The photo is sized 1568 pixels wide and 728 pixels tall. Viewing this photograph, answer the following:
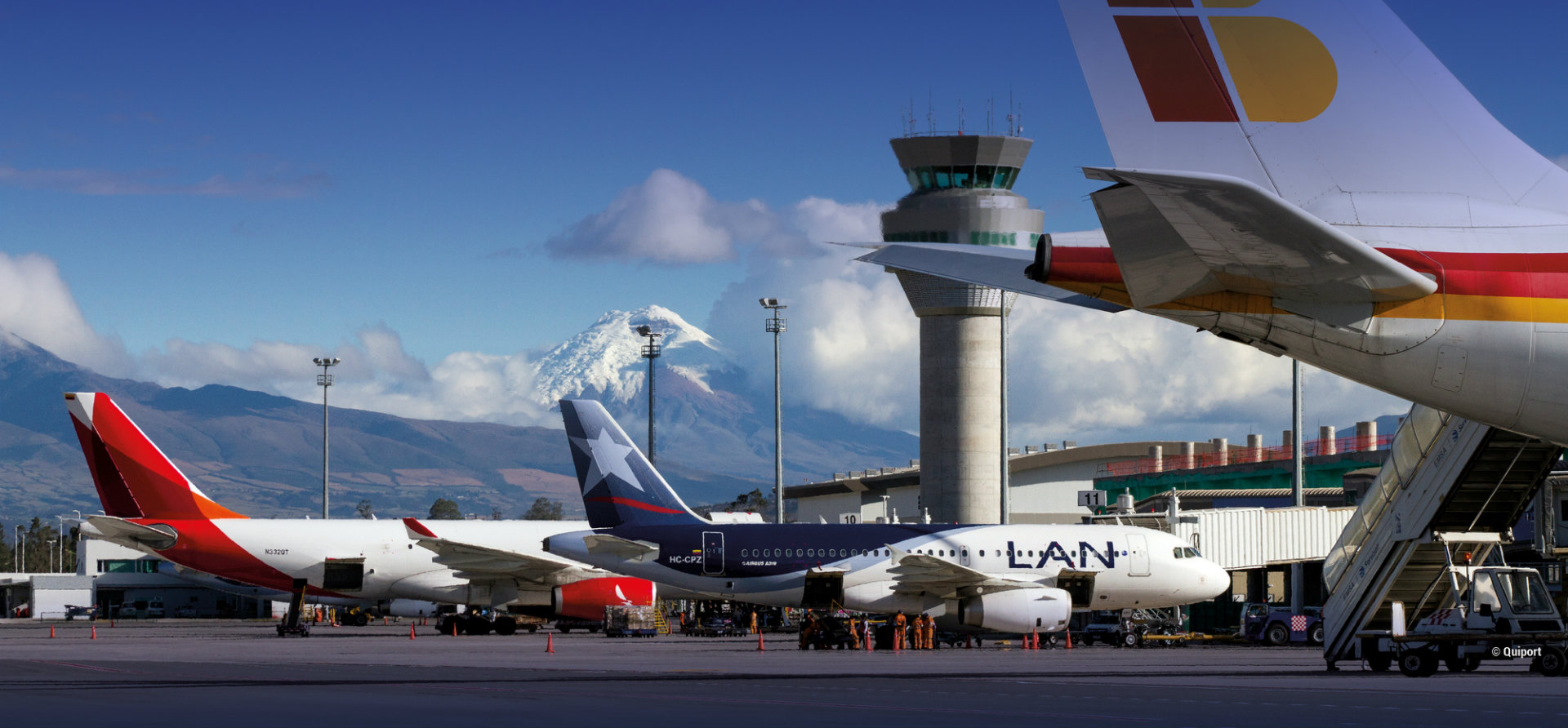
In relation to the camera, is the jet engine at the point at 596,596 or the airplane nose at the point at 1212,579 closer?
the airplane nose at the point at 1212,579

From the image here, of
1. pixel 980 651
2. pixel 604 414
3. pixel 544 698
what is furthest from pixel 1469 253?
pixel 604 414

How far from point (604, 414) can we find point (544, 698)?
2674cm

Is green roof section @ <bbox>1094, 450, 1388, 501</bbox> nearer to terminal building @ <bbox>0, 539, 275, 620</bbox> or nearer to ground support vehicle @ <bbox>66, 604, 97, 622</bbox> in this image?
terminal building @ <bbox>0, 539, 275, 620</bbox>

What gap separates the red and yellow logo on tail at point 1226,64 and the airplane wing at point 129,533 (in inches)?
1662

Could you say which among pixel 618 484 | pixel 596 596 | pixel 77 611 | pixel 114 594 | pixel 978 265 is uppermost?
pixel 978 265

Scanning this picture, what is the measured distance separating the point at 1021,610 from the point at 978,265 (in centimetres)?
2493

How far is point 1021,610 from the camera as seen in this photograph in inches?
1555

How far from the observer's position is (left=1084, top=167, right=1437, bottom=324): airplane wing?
40.5ft

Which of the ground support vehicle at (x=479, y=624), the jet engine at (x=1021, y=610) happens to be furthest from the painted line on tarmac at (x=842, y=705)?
the ground support vehicle at (x=479, y=624)

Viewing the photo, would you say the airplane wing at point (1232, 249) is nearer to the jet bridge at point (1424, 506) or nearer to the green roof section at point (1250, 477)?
the jet bridge at point (1424, 506)

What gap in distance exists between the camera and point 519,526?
55594 mm

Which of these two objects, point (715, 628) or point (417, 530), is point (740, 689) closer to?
point (417, 530)

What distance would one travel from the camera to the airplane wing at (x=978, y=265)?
15.4 metres

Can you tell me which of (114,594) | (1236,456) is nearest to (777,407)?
(1236,456)
